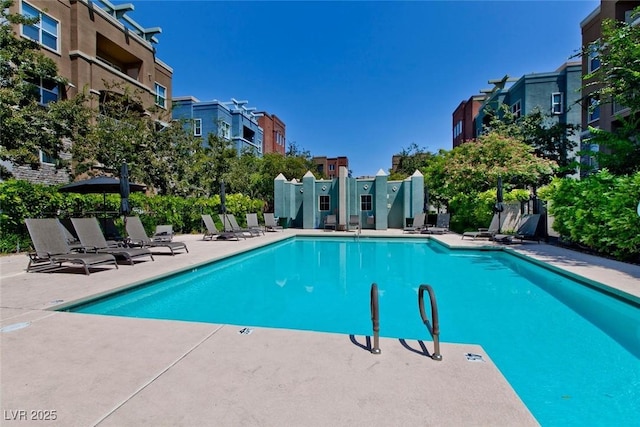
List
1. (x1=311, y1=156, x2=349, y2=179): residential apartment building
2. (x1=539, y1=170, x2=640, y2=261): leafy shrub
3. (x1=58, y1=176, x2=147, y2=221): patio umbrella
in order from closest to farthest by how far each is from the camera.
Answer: (x1=539, y1=170, x2=640, y2=261): leafy shrub
(x1=58, y1=176, x2=147, y2=221): patio umbrella
(x1=311, y1=156, x2=349, y2=179): residential apartment building

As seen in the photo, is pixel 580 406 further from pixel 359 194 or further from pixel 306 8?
pixel 359 194

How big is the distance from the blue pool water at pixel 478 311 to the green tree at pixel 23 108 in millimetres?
7688

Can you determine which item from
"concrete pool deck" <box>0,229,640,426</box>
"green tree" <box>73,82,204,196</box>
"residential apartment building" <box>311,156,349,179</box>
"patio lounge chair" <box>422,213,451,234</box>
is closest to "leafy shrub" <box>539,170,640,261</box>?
"patio lounge chair" <box>422,213,451,234</box>

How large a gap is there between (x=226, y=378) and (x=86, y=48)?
20.1 meters

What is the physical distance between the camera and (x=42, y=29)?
48.4 feet

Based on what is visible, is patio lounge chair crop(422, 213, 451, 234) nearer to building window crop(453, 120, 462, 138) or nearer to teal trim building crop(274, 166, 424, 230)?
teal trim building crop(274, 166, 424, 230)

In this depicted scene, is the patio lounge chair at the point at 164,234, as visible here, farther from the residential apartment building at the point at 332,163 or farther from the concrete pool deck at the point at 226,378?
the residential apartment building at the point at 332,163

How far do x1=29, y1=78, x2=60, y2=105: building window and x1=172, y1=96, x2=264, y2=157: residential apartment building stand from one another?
12.3 metres

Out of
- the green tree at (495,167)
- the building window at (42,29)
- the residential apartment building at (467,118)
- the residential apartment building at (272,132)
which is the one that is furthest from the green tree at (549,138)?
the residential apartment building at (272,132)

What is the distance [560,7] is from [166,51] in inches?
918

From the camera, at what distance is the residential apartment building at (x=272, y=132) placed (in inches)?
1764

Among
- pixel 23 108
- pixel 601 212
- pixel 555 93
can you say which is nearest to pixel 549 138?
pixel 555 93

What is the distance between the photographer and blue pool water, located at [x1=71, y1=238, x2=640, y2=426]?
10.4 feet

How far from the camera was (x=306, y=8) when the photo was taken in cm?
1530
